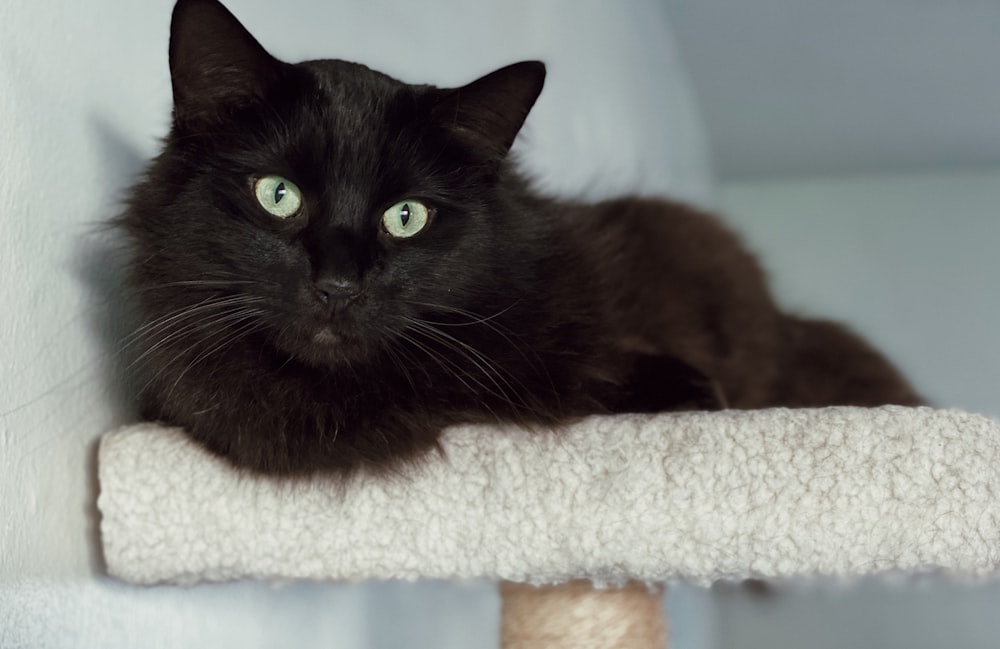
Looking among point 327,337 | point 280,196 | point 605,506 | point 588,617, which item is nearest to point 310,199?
point 280,196

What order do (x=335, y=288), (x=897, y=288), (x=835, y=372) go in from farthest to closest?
(x=897, y=288)
(x=835, y=372)
(x=335, y=288)

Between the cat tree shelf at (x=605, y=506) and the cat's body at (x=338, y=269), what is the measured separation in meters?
0.04

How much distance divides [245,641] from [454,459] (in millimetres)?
428

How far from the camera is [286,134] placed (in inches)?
36.8

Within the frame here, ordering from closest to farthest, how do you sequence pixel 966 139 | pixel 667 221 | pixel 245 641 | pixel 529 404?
pixel 529 404
pixel 245 641
pixel 667 221
pixel 966 139

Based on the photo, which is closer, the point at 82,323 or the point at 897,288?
the point at 82,323

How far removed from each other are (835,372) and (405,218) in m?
0.97

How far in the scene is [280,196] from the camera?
919mm

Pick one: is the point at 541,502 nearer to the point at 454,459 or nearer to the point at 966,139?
the point at 454,459

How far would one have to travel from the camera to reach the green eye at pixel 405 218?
0.94m

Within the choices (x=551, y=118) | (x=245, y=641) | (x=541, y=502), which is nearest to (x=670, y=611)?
(x=551, y=118)

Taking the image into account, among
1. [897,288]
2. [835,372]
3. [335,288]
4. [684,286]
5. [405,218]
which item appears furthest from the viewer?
[897,288]

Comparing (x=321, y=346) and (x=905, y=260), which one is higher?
(x=905, y=260)

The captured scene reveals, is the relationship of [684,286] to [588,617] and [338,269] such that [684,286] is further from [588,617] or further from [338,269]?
[338,269]
